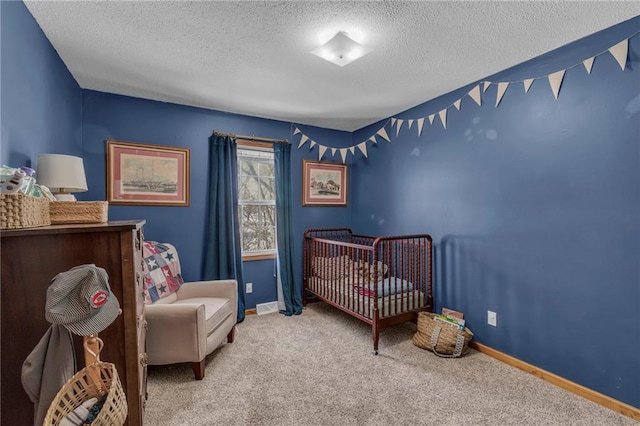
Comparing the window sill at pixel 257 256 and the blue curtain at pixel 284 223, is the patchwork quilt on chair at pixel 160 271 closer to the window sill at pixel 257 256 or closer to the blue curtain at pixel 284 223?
the window sill at pixel 257 256

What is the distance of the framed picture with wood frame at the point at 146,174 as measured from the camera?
2773 millimetres

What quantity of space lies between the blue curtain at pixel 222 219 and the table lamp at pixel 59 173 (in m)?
1.42

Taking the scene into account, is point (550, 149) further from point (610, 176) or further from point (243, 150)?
point (243, 150)

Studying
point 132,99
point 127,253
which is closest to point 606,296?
point 127,253

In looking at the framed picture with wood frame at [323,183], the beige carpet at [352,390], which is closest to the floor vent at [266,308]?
the beige carpet at [352,390]

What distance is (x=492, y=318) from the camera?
2.43 meters

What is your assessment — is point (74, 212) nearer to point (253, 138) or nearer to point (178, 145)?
point (178, 145)

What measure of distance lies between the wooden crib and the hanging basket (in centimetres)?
186

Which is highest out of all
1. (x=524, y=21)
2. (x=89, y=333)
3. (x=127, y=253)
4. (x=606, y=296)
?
(x=524, y=21)

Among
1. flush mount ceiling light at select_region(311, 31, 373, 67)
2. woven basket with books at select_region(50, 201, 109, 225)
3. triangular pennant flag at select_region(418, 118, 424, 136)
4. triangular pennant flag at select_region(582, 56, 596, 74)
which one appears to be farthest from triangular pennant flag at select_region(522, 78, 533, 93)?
woven basket with books at select_region(50, 201, 109, 225)

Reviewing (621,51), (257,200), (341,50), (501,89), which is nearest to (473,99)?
(501,89)

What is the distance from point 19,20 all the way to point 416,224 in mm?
3257

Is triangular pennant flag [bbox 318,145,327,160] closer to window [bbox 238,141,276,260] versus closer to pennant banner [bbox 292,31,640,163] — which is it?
pennant banner [bbox 292,31,640,163]

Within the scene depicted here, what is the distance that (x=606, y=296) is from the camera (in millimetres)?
1843
